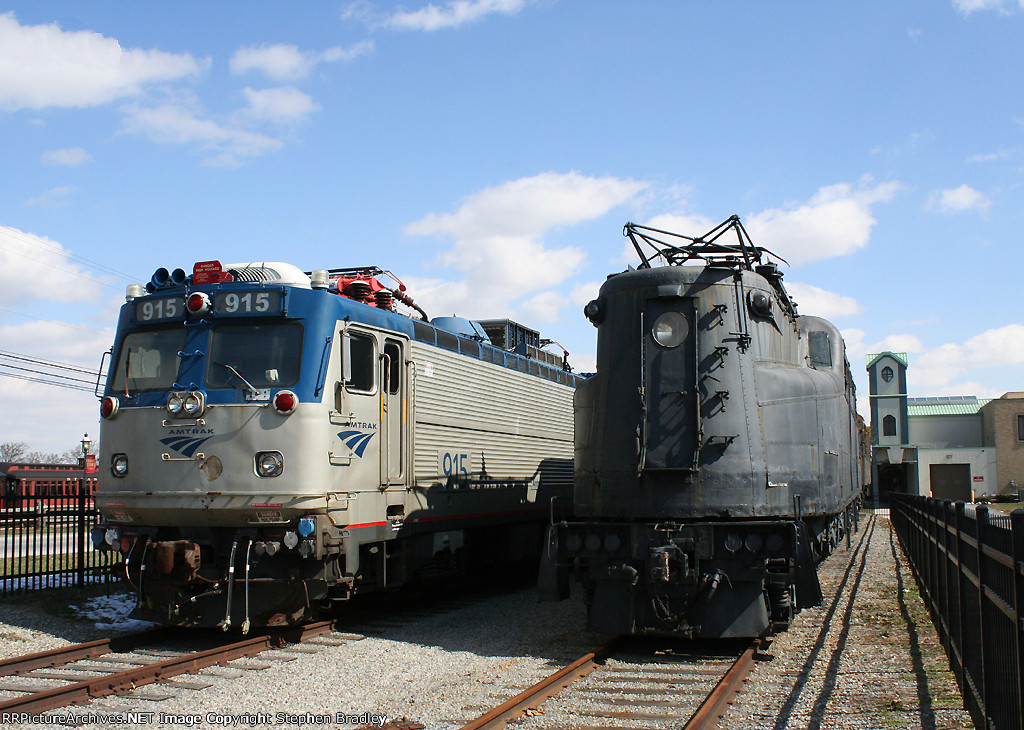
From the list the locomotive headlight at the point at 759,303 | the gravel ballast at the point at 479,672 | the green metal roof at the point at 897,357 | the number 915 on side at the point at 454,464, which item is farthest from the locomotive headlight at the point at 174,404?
the green metal roof at the point at 897,357

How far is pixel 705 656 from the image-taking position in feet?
28.4

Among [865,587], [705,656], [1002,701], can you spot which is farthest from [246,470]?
[865,587]

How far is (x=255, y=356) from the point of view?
9.34 metres

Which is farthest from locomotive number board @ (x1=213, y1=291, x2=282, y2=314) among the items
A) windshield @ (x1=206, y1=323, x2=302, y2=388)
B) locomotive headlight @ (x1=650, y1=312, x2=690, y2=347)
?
locomotive headlight @ (x1=650, y1=312, x2=690, y2=347)

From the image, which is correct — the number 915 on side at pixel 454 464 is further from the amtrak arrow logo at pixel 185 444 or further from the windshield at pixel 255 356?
the amtrak arrow logo at pixel 185 444

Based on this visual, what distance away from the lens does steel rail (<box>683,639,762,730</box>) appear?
6168 mm

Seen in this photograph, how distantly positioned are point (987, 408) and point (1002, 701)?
56.6 m

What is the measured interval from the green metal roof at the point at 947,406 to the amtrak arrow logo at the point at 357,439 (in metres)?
52.9

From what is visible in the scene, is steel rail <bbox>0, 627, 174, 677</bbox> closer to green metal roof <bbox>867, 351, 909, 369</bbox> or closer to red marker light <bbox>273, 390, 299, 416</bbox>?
red marker light <bbox>273, 390, 299, 416</bbox>

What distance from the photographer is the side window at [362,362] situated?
9883 millimetres

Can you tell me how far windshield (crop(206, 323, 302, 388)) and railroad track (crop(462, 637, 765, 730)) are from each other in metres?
4.19

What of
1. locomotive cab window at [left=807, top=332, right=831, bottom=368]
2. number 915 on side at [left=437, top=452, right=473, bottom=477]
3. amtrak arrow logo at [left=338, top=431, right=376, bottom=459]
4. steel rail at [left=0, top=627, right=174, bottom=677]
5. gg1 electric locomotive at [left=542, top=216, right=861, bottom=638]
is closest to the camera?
steel rail at [left=0, top=627, right=174, bottom=677]

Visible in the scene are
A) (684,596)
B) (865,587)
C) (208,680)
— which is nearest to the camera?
(208,680)

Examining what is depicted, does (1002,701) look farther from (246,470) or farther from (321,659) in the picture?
(246,470)
